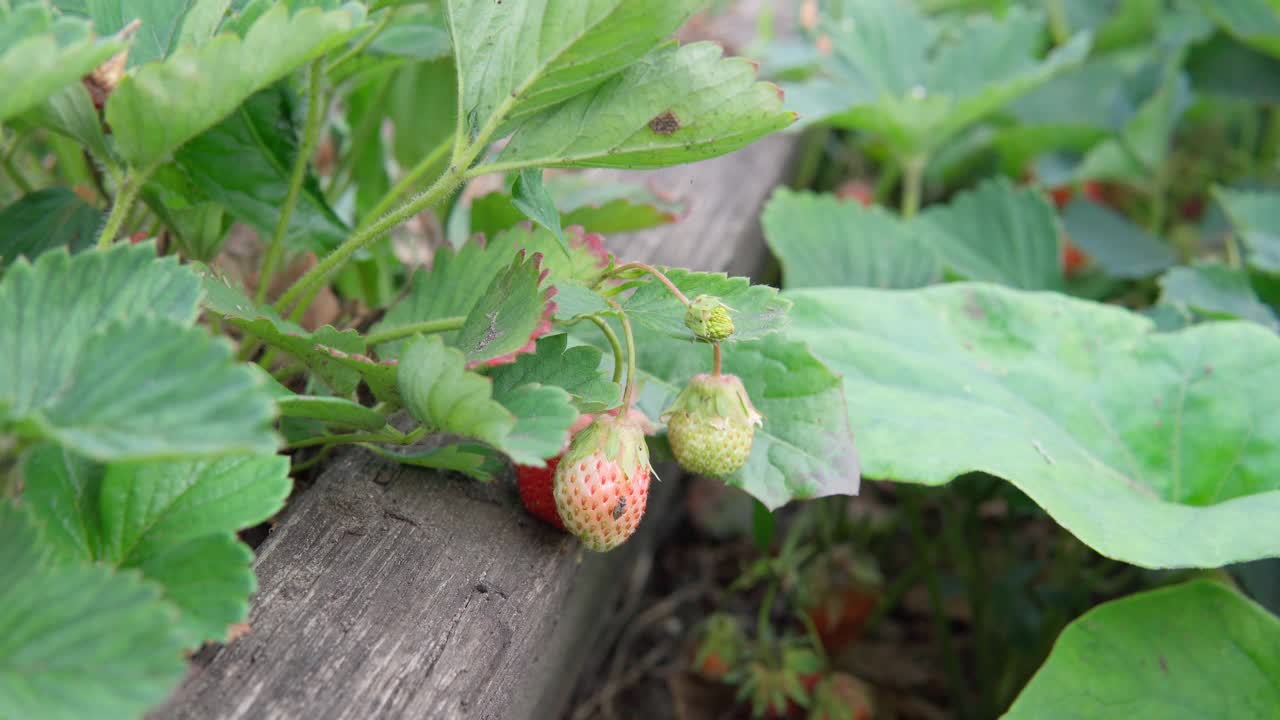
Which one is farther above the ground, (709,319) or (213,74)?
(213,74)

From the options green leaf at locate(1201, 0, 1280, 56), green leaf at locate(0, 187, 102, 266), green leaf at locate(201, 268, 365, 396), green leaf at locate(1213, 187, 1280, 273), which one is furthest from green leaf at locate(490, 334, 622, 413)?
green leaf at locate(1201, 0, 1280, 56)

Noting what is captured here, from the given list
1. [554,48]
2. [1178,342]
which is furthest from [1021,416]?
[554,48]

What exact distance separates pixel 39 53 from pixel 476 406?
288mm

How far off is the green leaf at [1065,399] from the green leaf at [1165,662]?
0.10 metres

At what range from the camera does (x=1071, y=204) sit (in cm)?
171

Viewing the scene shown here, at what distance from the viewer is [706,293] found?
2.45 feet

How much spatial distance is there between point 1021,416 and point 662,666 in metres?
0.67

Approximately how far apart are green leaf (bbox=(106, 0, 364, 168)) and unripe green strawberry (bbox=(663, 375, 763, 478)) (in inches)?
14.0

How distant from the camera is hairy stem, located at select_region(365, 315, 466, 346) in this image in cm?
76

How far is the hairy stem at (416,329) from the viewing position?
76 centimetres

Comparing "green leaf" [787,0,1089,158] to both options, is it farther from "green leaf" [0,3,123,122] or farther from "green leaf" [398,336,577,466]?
"green leaf" [0,3,123,122]

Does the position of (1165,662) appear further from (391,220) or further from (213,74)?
(213,74)

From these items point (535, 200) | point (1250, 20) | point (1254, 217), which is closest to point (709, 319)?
point (535, 200)

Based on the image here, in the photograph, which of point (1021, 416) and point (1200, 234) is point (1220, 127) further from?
point (1021, 416)
